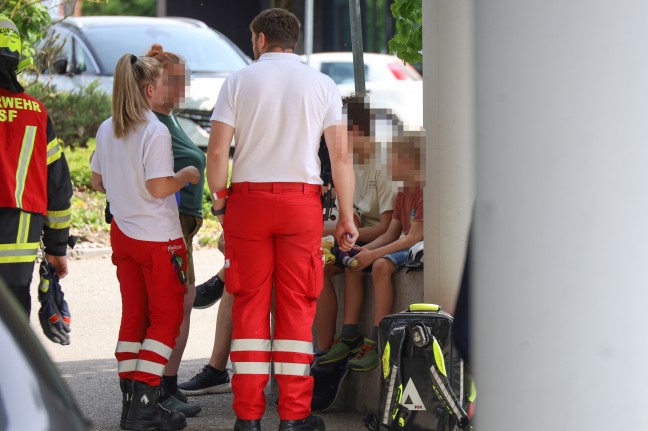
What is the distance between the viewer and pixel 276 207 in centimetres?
481

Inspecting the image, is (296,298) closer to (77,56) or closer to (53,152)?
(53,152)

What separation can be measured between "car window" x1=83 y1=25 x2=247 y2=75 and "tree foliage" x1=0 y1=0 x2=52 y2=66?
3.89 metres

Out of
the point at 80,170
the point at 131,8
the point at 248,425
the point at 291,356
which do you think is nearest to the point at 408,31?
the point at 291,356

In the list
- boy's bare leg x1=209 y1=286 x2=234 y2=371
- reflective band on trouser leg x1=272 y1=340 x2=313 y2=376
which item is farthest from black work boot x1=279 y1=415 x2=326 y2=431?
boy's bare leg x1=209 y1=286 x2=234 y2=371

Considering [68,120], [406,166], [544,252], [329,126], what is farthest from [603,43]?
[68,120]

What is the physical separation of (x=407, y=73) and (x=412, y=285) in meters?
14.6

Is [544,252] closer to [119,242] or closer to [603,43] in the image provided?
[603,43]

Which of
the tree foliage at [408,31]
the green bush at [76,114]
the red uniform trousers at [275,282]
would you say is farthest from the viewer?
the green bush at [76,114]

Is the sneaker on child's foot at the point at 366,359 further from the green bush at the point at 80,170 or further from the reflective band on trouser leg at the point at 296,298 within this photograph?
the green bush at the point at 80,170

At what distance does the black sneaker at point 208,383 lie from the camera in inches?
239

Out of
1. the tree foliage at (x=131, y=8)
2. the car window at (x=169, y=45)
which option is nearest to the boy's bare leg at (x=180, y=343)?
the car window at (x=169, y=45)

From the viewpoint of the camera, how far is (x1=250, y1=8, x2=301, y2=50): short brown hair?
16.5 feet

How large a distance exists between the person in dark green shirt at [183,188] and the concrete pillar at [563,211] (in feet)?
12.4

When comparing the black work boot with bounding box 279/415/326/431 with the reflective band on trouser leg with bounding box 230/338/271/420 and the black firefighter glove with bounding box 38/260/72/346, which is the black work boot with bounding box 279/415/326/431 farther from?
the black firefighter glove with bounding box 38/260/72/346
